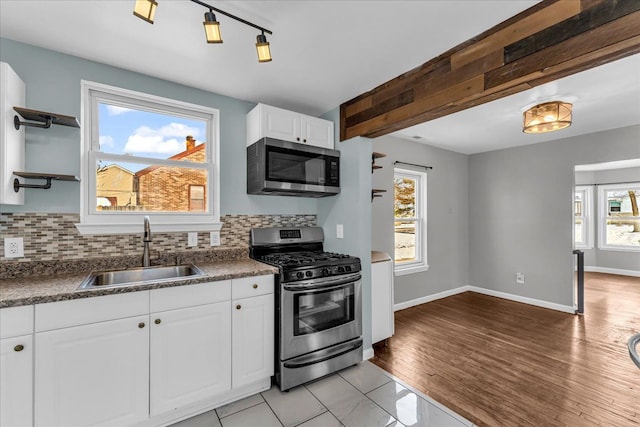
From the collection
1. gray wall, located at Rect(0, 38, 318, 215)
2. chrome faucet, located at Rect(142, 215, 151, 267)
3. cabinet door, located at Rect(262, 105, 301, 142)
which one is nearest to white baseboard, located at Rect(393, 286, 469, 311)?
cabinet door, located at Rect(262, 105, 301, 142)

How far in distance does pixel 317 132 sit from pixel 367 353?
2.17m

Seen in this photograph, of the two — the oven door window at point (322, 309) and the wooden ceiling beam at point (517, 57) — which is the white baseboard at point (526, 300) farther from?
the wooden ceiling beam at point (517, 57)

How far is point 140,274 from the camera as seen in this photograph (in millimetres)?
2162

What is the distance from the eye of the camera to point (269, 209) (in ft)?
9.57

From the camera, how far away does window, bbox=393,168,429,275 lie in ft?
14.1

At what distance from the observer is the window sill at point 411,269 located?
4107mm

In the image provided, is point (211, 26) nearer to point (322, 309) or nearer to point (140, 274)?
point (140, 274)

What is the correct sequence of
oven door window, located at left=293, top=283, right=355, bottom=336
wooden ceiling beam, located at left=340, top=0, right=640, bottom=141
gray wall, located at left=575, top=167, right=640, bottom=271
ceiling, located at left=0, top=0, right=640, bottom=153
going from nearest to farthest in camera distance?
wooden ceiling beam, located at left=340, top=0, right=640, bottom=141
ceiling, located at left=0, top=0, right=640, bottom=153
oven door window, located at left=293, top=283, right=355, bottom=336
gray wall, located at left=575, top=167, right=640, bottom=271

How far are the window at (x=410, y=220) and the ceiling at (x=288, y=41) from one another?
181 centimetres

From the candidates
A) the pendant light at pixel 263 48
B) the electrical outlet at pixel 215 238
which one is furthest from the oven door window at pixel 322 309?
the pendant light at pixel 263 48

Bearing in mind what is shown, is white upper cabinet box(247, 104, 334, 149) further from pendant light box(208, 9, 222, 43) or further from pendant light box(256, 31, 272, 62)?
pendant light box(208, 9, 222, 43)

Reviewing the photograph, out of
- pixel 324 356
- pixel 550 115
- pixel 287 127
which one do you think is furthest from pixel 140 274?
pixel 550 115

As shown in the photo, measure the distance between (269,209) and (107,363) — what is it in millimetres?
1703

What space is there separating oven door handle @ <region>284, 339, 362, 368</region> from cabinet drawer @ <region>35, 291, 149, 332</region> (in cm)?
112
